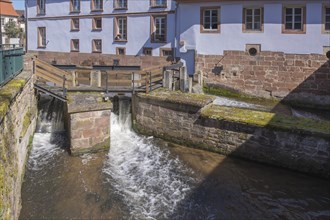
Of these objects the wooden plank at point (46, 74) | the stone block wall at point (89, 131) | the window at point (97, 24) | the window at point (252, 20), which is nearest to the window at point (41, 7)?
the window at point (97, 24)

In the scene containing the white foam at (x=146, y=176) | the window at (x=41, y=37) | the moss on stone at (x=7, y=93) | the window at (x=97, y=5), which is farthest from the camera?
the window at (x=41, y=37)

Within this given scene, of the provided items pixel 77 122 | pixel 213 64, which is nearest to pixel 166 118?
pixel 77 122

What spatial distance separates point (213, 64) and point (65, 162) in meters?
11.9

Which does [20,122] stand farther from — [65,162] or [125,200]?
[125,200]

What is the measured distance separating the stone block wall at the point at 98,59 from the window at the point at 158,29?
3.98 feet

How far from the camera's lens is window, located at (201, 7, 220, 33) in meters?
19.4

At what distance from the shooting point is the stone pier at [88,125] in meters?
10.5

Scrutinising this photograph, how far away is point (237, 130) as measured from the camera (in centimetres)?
1009

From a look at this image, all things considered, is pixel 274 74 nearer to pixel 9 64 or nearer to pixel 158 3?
pixel 158 3

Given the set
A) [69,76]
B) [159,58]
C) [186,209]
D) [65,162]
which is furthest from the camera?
[159,58]

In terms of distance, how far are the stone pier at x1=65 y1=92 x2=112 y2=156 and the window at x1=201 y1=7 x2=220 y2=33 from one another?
10.3m

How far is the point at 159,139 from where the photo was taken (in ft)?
39.4

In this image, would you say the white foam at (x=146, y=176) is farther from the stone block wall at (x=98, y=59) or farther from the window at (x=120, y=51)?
the window at (x=120, y=51)

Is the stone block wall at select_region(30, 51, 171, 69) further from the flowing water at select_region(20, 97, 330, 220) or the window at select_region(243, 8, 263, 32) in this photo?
the flowing water at select_region(20, 97, 330, 220)
